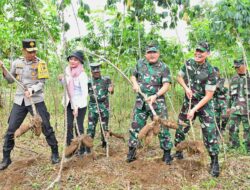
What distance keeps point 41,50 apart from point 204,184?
398 centimetres

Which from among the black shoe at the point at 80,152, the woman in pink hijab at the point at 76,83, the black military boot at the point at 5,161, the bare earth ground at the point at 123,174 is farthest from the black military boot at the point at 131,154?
the black military boot at the point at 5,161

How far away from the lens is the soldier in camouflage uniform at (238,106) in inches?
202

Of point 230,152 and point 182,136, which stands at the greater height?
point 182,136

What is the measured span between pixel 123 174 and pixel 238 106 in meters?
2.41

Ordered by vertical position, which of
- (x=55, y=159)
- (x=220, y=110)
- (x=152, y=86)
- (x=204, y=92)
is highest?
(x=152, y=86)

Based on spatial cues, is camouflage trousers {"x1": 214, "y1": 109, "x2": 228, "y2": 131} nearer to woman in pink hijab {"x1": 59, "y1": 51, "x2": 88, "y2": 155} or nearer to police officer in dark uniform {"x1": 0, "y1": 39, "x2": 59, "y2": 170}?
woman in pink hijab {"x1": 59, "y1": 51, "x2": 88, "y2": 155}

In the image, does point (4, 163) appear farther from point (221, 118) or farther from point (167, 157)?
point (221, 118)

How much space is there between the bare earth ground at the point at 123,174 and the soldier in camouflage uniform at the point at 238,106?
2.85ft

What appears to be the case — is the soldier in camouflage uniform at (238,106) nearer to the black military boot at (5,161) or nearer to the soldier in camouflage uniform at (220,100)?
the soldier in camouflage uniform at (220,100)

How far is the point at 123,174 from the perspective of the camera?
12.5ft

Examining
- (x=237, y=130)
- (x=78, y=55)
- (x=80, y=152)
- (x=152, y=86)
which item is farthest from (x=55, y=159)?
(x=237, y=130)

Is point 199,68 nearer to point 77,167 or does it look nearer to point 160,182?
point 160,182

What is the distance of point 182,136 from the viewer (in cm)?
413

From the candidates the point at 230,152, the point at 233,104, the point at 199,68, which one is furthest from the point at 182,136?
the point at 233,104
